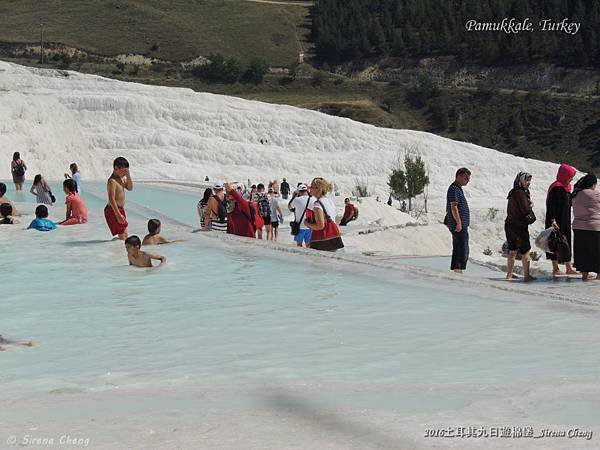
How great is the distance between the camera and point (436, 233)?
2409 cm

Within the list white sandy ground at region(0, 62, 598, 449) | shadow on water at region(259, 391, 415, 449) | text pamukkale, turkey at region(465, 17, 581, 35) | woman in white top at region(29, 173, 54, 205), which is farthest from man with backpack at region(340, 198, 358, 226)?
text pamukkale, turkey at region(465, 17, 581, 35)

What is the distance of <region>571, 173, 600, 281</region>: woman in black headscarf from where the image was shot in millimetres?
9375

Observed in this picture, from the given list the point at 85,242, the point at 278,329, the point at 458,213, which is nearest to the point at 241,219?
the point at 85,242

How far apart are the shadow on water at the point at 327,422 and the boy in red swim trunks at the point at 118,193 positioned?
657 cm

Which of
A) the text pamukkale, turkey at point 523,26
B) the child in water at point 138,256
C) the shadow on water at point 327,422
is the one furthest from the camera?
the text pamukkale, turkey at point 523,26

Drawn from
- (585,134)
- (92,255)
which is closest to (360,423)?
(92,255)

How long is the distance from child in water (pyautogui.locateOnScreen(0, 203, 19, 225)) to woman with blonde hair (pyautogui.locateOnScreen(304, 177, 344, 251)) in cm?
499

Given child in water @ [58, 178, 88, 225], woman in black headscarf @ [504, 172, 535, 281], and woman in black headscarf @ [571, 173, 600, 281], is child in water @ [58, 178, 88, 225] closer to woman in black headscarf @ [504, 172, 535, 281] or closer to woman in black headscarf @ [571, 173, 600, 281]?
woman in black headscarf @ [504, 172, 535, 281]

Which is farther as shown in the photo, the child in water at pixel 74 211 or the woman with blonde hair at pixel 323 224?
the child in water at pixel 74 211

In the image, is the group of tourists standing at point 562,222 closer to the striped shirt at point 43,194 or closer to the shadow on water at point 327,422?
the shadow on water at point 327,422

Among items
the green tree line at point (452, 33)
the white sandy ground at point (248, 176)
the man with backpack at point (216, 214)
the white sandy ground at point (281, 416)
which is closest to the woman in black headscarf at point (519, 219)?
the white sandy ground at point (248, 176)

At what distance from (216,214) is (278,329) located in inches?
251

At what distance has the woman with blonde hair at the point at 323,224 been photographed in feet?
36.2

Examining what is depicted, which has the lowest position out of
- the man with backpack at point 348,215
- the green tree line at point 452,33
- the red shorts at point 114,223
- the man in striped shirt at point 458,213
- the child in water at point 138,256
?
the man with backpack at point 348,215
